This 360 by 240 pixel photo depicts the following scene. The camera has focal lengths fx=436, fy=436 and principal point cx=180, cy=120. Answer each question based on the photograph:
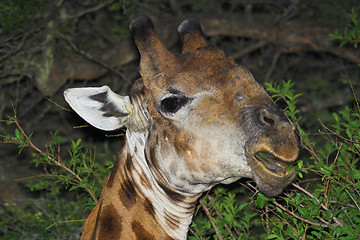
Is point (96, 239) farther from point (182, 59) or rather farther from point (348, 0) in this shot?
point (348, 0)

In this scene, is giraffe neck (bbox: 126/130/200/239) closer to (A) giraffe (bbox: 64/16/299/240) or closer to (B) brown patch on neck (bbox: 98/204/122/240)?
(A) giraffe (bbox: 64/16/299/240)

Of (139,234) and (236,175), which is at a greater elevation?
(236,175)

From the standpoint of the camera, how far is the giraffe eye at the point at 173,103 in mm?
3186

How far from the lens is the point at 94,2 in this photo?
755cm

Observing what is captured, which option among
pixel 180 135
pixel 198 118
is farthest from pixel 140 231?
pixel 198 118

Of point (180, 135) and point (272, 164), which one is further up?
point (180, 135)

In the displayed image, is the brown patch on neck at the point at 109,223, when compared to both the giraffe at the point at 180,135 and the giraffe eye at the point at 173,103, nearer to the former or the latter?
the giraffe at the point at 180,135

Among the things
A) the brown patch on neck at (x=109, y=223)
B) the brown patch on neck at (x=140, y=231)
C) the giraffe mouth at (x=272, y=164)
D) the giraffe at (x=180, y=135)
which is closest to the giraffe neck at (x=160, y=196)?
the giraffe at (x=180, y=135)

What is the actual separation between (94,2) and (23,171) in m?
3.38

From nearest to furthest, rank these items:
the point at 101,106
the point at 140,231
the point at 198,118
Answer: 1. the point at 198,118
2. the point at 140,231
3. the point at 101,106

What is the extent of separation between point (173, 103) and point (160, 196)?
753 mm

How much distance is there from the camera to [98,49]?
782 centimetres

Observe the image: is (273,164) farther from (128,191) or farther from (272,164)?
(128,191)

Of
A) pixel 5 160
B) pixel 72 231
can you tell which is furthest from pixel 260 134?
pixel 5 160
